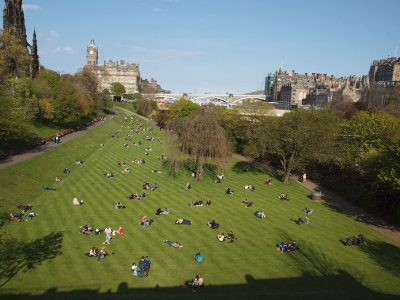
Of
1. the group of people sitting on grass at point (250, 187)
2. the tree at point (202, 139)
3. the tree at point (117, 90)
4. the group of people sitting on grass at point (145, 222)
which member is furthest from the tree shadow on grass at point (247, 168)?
the tree at point (117, 90)

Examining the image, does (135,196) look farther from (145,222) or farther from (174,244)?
(174,244)

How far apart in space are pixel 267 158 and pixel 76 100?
3916cm

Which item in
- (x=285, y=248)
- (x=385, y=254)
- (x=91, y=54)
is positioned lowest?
(x=385, y=254)

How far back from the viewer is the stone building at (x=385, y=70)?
121 metres

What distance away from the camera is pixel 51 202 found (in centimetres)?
2712

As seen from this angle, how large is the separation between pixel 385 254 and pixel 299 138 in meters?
17.7

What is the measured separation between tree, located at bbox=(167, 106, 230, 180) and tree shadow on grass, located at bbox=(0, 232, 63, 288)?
1673 centimetres

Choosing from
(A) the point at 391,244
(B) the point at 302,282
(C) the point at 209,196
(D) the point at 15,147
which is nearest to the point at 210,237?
(B) the point at 302,282

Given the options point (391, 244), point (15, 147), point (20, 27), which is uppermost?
point (20, 27)

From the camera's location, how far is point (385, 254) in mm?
21188

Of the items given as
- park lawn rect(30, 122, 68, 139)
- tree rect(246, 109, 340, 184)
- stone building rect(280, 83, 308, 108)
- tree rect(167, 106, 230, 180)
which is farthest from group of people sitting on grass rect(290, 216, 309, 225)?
stone building rect(280, 83, 308, 108)

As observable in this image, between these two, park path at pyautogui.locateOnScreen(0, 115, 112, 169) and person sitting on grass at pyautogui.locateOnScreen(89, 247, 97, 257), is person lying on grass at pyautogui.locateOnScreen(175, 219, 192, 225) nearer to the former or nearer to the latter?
person sitting on grass at pyautogui.locateOnScreen(89, 247, 97, 257)

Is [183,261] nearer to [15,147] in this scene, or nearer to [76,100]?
[15,147]

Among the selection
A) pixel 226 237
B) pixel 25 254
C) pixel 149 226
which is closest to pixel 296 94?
pixel 226 237
